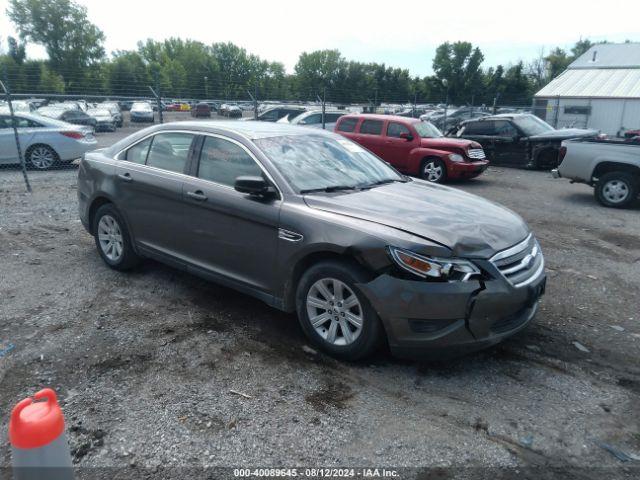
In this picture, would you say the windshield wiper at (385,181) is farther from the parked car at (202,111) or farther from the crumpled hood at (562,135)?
the parked car at (202,111)

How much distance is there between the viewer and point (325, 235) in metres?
3.53

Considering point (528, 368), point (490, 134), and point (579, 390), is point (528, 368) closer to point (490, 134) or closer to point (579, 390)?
point (579, 390)

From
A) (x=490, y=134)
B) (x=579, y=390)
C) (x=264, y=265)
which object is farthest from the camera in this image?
(x=490, y=134)

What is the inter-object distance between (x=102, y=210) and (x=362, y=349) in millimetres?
3451

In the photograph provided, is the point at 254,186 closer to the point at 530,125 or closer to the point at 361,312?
the point at 361,312

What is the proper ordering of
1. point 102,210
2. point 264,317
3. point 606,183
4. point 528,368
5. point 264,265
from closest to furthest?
point 528,368, point 264,265, point 264,317, point 102,210, point 606,183

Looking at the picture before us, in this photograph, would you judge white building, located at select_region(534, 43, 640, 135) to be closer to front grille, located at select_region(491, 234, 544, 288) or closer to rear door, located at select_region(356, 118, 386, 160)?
rear door, located at select_region(356, 118, 386, 160)

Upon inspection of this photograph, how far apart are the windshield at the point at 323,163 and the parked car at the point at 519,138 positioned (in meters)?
10.7

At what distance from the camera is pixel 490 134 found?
14852mm

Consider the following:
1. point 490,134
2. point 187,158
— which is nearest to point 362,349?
point 187,158

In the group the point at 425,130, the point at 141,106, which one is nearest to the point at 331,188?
the point at 425,130

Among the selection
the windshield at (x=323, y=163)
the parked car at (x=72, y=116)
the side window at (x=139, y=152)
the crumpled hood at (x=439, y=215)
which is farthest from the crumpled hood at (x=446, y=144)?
the parked car at (x=72, y=116)

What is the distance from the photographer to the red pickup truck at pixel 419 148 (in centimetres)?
1185

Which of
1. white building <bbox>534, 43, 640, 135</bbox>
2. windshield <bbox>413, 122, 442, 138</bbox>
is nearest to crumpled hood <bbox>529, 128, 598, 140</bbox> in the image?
windshield <bbox>413, 122, 442, 138</bbox>
